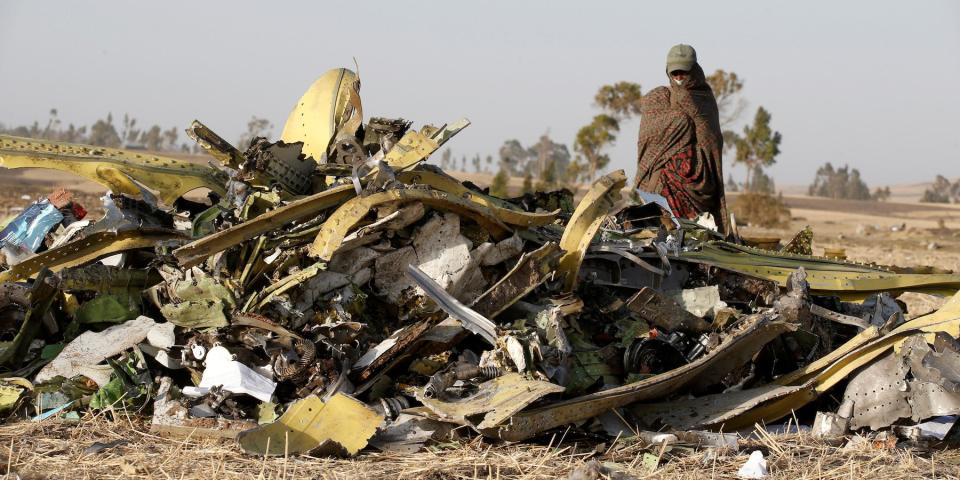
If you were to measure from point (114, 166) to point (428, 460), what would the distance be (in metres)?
2.67

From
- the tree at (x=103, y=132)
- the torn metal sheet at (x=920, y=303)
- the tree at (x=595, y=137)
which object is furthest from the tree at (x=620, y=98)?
the tree at (x=103, y=132)

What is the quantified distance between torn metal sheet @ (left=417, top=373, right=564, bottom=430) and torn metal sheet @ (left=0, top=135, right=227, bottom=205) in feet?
6.89

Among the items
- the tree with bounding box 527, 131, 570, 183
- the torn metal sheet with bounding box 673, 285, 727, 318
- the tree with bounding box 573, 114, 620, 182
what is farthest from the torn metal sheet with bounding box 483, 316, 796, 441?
the tree with bounding box 527, 131, 570, 183

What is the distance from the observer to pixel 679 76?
7922mm

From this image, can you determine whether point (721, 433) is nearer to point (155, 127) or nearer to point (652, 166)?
point (652, 166)

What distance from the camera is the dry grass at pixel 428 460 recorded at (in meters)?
3.59

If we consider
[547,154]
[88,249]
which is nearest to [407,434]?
[88,249]

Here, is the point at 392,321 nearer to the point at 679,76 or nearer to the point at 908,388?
the point at 908,388

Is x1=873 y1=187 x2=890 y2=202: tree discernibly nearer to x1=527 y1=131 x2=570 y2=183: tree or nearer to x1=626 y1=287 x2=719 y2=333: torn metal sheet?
x1=527 y1=131 x2=570 y2=183: tree

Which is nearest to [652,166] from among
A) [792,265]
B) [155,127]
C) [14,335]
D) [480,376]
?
[792,265]

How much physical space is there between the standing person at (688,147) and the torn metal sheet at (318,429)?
15.1ft

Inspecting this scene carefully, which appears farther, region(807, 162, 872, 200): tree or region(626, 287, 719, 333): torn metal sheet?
region(807, 162, 872, 200): tree

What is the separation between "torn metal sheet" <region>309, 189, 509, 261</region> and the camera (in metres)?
4.46

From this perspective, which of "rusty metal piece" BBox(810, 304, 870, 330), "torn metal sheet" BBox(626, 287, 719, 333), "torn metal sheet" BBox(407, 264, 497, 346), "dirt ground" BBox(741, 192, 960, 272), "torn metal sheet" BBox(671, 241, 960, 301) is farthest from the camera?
"dirt ground" BBox(741, 192, 960, 272)
